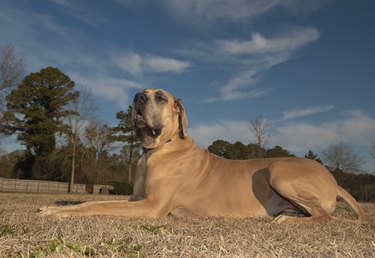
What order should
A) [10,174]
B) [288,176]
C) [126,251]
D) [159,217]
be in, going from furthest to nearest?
[10,174], [288,176], [159,217], [126,251]

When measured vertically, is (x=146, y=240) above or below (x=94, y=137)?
below

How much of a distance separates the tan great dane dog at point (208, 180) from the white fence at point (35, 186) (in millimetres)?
24995

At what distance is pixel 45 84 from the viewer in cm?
3875

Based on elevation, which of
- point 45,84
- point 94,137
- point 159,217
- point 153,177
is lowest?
point 159,217

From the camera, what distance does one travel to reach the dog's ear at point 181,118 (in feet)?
16.8

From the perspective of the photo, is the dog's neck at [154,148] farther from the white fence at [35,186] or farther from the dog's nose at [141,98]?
the white fence at [35,186]

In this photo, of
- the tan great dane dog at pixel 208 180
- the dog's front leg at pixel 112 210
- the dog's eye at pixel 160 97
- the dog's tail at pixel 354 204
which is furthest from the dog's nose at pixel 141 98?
the dog's tail at pixel 354 204

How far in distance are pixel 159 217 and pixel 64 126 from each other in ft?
107

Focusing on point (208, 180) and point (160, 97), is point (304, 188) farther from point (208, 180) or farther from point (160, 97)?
point (160, 97)

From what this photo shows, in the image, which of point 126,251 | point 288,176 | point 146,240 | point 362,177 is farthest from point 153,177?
point 362,177

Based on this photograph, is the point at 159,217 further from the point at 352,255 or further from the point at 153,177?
the point at 352,255

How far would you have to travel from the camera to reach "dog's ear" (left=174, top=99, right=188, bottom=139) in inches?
201

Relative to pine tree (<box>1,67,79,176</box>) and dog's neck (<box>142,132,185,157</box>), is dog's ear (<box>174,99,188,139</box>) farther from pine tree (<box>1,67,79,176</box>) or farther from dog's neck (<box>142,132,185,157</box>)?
pine tree (<box>1,67,79,176</box>)

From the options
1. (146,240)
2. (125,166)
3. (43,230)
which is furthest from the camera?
(125,166)
